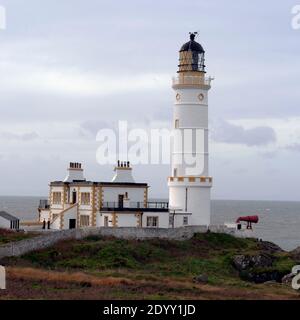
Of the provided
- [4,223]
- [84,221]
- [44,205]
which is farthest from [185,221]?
[4,223]

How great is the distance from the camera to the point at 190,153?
181ft

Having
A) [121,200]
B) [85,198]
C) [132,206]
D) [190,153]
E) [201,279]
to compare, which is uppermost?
[190,153]

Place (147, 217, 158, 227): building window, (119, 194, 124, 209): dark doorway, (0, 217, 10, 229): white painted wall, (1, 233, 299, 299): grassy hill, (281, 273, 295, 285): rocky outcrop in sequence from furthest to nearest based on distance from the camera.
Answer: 1. (119, 194, 124, 209): dark doorway
2. (147, 217, 158, 227): building window
3. (0, 217, 10, 229): white painted wall
4. (281, 273, 295, 285): rocky outcrop
5. (1, 233, 299, 299): grassy hill

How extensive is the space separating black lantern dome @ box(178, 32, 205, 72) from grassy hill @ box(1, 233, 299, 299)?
41.3ft

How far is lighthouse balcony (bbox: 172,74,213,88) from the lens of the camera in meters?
55.3

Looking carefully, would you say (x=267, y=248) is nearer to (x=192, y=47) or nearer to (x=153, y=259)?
(x=153, y=259)

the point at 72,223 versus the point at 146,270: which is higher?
the point at 72,223

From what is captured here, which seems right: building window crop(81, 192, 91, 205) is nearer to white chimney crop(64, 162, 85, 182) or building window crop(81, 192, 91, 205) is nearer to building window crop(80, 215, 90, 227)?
building window crop(80, 215, 90, 227)

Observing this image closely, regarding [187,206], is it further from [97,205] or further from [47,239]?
[47,239]

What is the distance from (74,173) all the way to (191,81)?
444 inches

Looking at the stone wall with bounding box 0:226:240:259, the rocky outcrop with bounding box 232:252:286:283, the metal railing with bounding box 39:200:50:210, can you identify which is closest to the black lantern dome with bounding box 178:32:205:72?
the stone wall with bounding box 0:226:240:259

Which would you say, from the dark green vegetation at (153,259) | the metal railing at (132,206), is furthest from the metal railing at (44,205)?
the dark green vegetation at (153,259)

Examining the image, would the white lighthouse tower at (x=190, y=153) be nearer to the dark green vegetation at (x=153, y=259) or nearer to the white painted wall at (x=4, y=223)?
the dark green vegetation at (x=153, y=259)
